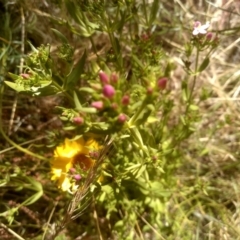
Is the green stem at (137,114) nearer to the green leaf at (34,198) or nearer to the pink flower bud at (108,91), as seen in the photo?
the pink flower bud at (108,91)

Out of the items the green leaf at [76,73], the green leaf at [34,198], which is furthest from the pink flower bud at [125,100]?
the green leaf at [34,198]

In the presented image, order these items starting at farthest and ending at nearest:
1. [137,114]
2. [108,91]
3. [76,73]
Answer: [76,73]
[137,114]
[108,91]

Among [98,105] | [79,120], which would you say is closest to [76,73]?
[79,120]

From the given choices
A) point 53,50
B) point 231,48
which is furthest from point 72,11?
point 231,48

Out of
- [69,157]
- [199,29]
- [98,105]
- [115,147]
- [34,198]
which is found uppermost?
[199,29]

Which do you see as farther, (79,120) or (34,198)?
(34,198)

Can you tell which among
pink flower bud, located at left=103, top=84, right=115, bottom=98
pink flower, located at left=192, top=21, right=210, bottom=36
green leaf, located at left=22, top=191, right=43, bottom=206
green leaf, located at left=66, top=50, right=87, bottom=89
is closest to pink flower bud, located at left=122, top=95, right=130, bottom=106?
pink flower bud, located at left=103, top=84, right=115, bottom=98

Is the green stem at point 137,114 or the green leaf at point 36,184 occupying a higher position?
the green stem at point 137,114

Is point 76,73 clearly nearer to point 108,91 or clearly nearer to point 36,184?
point 108,91

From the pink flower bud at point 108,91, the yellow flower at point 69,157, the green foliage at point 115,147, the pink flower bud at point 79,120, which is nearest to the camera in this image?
the pink flower bud at point 108,91

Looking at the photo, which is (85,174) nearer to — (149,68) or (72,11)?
(149,68)

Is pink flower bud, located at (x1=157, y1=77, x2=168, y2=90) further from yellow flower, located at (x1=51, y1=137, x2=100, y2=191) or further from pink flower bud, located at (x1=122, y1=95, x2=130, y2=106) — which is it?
yellow flower, located at (x1=51, y1=137, x2=100, y2=191)

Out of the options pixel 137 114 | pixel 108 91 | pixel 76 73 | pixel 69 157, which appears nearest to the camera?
pixel 108 91
